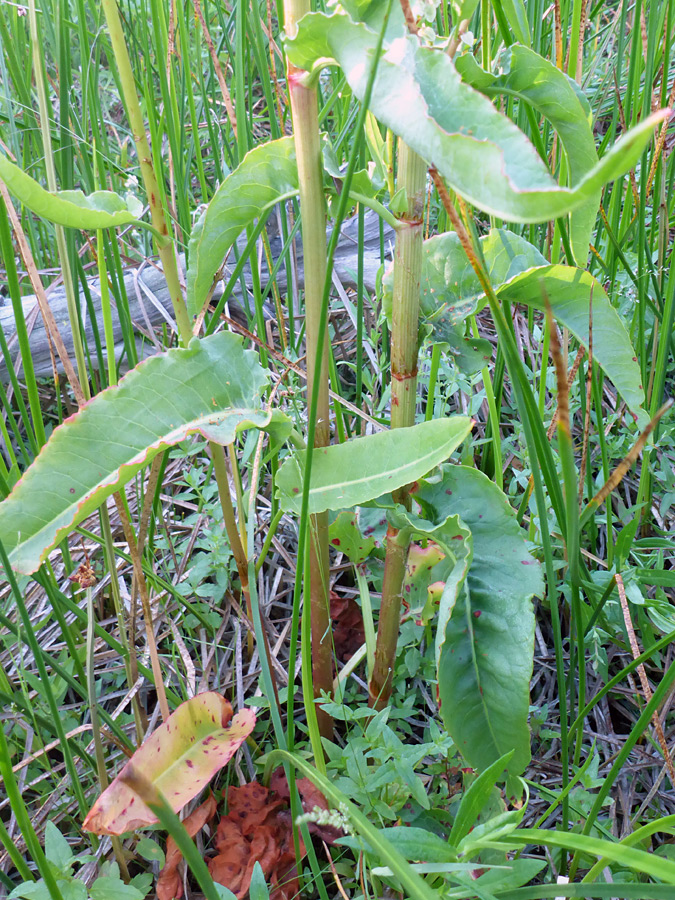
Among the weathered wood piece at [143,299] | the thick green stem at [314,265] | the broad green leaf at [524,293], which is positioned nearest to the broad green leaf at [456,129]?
the thick green stem at [314,265]

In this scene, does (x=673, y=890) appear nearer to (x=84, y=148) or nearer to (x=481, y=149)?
(x=481, y=149)

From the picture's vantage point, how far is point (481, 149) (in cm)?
36

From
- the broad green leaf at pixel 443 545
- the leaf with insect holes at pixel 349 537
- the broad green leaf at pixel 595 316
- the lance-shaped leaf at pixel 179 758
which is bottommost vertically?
the lance-shaped leaf at pixel 179 758

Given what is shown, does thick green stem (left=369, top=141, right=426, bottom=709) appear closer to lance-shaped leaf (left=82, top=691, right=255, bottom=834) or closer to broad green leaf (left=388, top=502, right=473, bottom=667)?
broad green leaf (left=388, top=502, right=473, bottom=667)

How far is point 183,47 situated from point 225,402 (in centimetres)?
87

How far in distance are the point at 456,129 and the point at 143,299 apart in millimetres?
1314

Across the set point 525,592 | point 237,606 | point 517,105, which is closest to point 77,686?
point 237,606

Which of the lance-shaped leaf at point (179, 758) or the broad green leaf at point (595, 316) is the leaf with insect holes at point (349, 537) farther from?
the broad green leaf at point (595, 316)

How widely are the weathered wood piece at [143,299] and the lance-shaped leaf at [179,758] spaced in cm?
91

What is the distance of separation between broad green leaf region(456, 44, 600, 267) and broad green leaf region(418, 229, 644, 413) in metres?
0.09

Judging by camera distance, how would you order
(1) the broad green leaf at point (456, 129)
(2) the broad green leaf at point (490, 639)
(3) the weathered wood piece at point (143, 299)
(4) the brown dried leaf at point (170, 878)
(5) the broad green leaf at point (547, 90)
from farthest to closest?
1. (3) the weathered wood piece at point (143, 299)
2. (4) the brown dried leaf at point (170, 878)
3. (2) the broad green leaf at point (490, 639)
4. (5) the broad green leaf at point (547, 90)
5. (1) the broad green leaf at point (456, 129)

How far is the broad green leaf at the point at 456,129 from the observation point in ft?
1.08

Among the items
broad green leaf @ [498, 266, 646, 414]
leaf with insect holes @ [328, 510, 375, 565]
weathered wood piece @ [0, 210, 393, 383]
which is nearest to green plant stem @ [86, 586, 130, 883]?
leaf with insect holes @ [328, 510, 375, 565]

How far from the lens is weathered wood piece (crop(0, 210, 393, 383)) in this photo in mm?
1499
